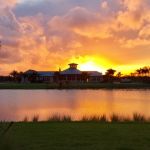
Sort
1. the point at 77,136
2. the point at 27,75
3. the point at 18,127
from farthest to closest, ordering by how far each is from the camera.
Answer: the point at 27,75 → the point at 18,127 → the point at 77,136

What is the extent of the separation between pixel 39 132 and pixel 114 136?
3244mm

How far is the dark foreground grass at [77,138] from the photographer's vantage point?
13523mm

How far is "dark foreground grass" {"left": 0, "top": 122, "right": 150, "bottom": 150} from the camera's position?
1352cm

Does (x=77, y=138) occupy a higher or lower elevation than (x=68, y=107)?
lower

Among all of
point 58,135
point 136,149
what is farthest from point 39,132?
point 136,149

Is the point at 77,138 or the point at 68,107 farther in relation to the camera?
the point at 68,107

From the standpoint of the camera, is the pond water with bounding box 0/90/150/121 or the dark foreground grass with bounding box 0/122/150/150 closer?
the dark foreground grass with bounding box 0/122/150/150

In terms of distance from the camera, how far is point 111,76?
654ft

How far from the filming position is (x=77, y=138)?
609 inches

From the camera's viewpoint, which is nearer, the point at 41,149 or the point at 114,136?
the point at 41,149

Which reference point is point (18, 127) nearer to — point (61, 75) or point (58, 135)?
point (58, 135)

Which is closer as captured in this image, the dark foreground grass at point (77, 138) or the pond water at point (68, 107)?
the dark foreground grass at point (77, 138)

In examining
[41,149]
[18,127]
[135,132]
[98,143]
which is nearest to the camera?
[41,149]

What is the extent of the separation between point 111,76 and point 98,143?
185761 millimetres
